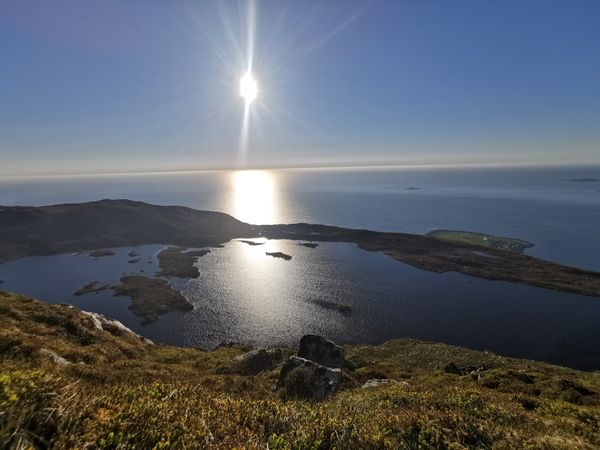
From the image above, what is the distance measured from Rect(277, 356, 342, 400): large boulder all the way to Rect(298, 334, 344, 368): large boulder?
53.7ft

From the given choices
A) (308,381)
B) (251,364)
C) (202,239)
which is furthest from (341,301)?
(202,239)

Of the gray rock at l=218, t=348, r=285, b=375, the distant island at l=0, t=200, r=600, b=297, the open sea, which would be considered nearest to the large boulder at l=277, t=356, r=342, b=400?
the gray rock at l=218, t=348, r=285, b=375

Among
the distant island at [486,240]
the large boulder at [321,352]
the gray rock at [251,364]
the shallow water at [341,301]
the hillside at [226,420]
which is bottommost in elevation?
the shallow water at [341,301]

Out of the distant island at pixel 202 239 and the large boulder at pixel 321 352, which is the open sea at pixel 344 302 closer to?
the distant island at pixel 202 239

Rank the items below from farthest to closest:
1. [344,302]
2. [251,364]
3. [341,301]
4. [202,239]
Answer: [202,239]
[341,301]
[344,302]
[251,364]

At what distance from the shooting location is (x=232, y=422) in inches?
280

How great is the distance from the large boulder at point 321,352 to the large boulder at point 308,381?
16.4 metres

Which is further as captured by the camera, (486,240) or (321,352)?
(486,240)

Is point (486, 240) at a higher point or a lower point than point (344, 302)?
higher

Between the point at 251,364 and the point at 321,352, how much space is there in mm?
9603

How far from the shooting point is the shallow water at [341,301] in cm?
6988

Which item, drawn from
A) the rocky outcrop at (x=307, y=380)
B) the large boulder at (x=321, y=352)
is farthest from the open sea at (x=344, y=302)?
the rocky outcrop at (x=307, y=380)

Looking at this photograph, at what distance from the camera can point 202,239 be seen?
164 metres

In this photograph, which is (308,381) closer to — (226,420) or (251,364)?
(226,420)
